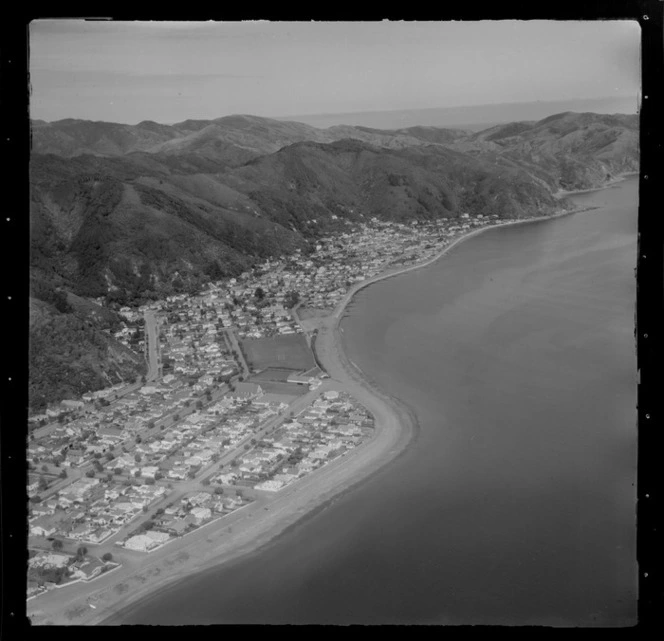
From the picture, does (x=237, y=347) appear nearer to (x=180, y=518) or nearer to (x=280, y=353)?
(x=280, y=353)

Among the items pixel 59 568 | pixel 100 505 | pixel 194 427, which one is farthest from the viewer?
pixel 194 427

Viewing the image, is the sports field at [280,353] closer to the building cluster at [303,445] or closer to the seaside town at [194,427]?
the seaside town at [194,427]

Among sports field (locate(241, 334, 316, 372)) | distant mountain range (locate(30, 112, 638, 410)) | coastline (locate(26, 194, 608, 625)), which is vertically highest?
distant mountain range (locate(30, 112, 638, 410))

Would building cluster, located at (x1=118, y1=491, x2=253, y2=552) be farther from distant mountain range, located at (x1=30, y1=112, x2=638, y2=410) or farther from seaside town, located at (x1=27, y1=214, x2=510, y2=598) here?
distant mountain range, located at (x1=30, y1=112, x2=638, y2=410)

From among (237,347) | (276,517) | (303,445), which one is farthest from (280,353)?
(276,517)

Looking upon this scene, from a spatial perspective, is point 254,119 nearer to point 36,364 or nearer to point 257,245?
point 257,245

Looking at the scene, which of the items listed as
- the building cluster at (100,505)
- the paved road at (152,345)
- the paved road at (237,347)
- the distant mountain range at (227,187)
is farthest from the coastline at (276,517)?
the paved road at (152,345)

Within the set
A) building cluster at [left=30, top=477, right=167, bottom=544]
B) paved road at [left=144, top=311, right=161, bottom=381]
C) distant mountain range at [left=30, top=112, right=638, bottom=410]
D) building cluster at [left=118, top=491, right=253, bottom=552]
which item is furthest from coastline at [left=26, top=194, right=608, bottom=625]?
paved road at [left=144, top=311, right=161, bottom=381]
